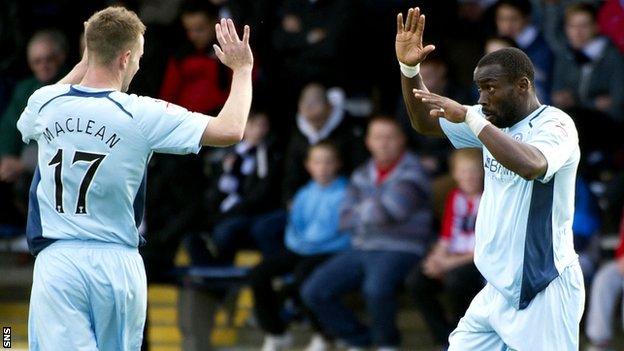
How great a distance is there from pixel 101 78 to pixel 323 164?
5.00 metres

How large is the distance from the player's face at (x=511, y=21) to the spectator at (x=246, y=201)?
217cm

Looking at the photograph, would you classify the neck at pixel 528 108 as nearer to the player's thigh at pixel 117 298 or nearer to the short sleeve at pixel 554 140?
the short sleeve at pixel 554 140

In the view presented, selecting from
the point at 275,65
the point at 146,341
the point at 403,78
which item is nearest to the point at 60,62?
the point at 275,65

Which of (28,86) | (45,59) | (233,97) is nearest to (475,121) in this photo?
(233,97)

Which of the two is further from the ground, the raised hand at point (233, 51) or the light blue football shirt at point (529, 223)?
the raised hand at point (233, 51)

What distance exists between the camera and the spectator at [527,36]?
38.4ft

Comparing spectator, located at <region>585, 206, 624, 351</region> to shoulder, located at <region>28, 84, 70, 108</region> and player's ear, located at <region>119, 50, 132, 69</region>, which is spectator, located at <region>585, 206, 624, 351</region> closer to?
player's ear, located at <region>119, 50, 132, 69</region>

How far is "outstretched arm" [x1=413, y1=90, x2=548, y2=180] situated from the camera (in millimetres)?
6160

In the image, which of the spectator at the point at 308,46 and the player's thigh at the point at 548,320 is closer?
the player's thigh at the point at 548,320

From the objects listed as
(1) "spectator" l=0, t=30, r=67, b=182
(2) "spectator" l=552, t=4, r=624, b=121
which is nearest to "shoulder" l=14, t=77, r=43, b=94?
(1) "spectator" l=0, t=30, r=67, b=182

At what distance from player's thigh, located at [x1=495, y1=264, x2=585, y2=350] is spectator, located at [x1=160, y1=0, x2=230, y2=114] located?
6.21 m

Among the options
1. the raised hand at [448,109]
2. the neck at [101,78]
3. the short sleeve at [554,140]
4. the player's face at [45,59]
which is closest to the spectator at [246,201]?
the player's face at [45,59]

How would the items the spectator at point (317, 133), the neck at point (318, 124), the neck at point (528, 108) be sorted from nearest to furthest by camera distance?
the neck at point (528, 108)
the spectator at point (317, 133)
the neck at point (318, 124)

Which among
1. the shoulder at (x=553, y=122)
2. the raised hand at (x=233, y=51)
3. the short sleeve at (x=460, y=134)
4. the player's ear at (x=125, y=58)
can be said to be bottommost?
the short sleeve at (x=460, y=134)
